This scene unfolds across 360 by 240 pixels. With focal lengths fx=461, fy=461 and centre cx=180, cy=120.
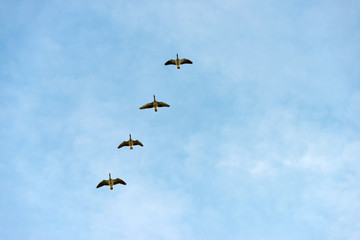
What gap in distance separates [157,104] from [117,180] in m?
28.8

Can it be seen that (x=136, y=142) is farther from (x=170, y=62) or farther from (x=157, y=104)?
(x=170, y=62)

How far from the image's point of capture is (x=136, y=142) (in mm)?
152625

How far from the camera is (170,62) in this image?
151000 mm

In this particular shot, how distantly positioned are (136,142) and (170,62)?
94.0 feet

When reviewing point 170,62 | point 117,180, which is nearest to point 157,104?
point 170,62

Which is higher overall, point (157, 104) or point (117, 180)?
point (157, 104)

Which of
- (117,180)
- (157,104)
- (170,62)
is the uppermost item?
(170,62)

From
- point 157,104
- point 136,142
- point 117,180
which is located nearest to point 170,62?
point 157,104

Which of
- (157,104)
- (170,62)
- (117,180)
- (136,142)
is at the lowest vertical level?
(117,180)

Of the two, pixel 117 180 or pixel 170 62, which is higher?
pixel 170 62

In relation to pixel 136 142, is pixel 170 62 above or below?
above

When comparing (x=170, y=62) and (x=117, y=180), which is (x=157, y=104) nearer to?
(x=170, y=62)

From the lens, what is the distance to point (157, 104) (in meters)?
149

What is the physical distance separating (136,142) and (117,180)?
14170 millimetres
